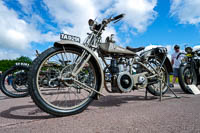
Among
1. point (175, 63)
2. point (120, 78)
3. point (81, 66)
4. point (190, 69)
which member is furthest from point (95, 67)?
point (175, 63)

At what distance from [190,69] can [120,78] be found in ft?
9.91

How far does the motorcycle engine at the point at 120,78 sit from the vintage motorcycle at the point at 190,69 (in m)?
2.10

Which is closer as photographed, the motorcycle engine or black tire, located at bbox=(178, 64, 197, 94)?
the motorcycle engine

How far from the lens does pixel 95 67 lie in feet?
7.02

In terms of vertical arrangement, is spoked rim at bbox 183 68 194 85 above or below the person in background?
below

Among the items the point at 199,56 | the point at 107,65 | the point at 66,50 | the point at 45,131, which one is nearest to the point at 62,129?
the point at 45,131

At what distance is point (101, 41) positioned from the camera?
8.32ft

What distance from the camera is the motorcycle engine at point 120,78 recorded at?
7.75ft

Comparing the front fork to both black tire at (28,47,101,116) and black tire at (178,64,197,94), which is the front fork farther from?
black tire at (178,64,197,94)

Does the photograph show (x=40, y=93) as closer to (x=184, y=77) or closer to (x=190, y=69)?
(x=184, y=77)

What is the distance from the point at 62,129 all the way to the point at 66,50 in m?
1.02

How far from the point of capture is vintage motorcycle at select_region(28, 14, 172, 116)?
165 cm

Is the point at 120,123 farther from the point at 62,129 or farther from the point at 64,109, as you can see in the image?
the point at 64,109

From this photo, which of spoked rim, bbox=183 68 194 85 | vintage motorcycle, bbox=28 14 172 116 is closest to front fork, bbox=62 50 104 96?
vintage motorcycle, bbox=28 14 172 116
